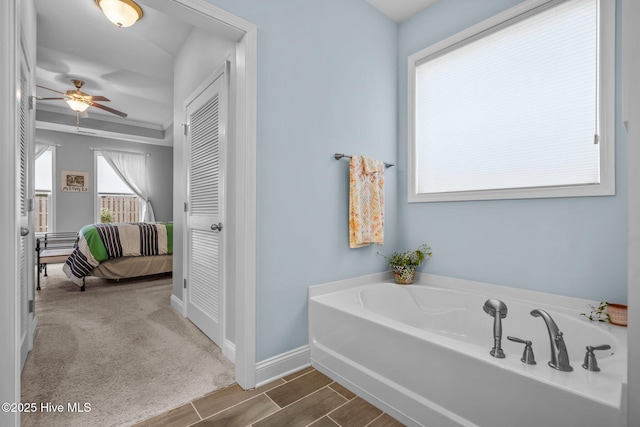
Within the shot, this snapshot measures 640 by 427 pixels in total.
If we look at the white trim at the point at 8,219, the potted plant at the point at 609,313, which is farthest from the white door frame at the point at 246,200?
the potted plant at the point at 609,313

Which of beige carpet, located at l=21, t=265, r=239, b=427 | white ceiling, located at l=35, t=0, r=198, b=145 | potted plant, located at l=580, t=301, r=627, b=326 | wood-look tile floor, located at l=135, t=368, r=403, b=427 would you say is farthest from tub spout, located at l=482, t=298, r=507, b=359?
white ceiling, located at l=35, t=0, r=198, b=145

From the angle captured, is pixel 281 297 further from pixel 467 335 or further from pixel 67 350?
pixel 67 350

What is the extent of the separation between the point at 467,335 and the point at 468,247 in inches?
24.0

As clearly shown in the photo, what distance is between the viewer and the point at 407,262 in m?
2.50

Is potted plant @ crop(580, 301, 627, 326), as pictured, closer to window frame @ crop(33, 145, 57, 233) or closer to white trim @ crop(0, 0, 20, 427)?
white trim @ crop(0, 0, 20, 427)

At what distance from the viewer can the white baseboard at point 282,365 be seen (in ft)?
5.91

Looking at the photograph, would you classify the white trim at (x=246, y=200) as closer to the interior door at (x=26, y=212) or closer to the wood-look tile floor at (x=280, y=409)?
the wood-look tile floor at (x=280, y=409)

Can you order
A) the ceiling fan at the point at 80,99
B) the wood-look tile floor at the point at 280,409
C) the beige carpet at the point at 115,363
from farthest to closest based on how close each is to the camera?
the ceiling fan at the point at 80,99 < the beige carpet at the point at 115,363 < the wood-look tile floor at the point at 280,409

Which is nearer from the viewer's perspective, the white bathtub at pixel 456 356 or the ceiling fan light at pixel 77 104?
the white bathtub at pixel 456 356

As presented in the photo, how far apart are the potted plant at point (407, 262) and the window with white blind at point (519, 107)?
452 millimetres

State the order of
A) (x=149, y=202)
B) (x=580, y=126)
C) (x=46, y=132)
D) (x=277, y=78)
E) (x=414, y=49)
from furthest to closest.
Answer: (x=149, y=202)
(x=46, y=132)
(x=414, y=49)
(x=277, y=78)
(x=580, y=126)

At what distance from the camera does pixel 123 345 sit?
230cm

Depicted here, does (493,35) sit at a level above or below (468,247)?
above

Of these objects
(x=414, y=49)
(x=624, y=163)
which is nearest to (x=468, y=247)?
(x=624, y=163)
